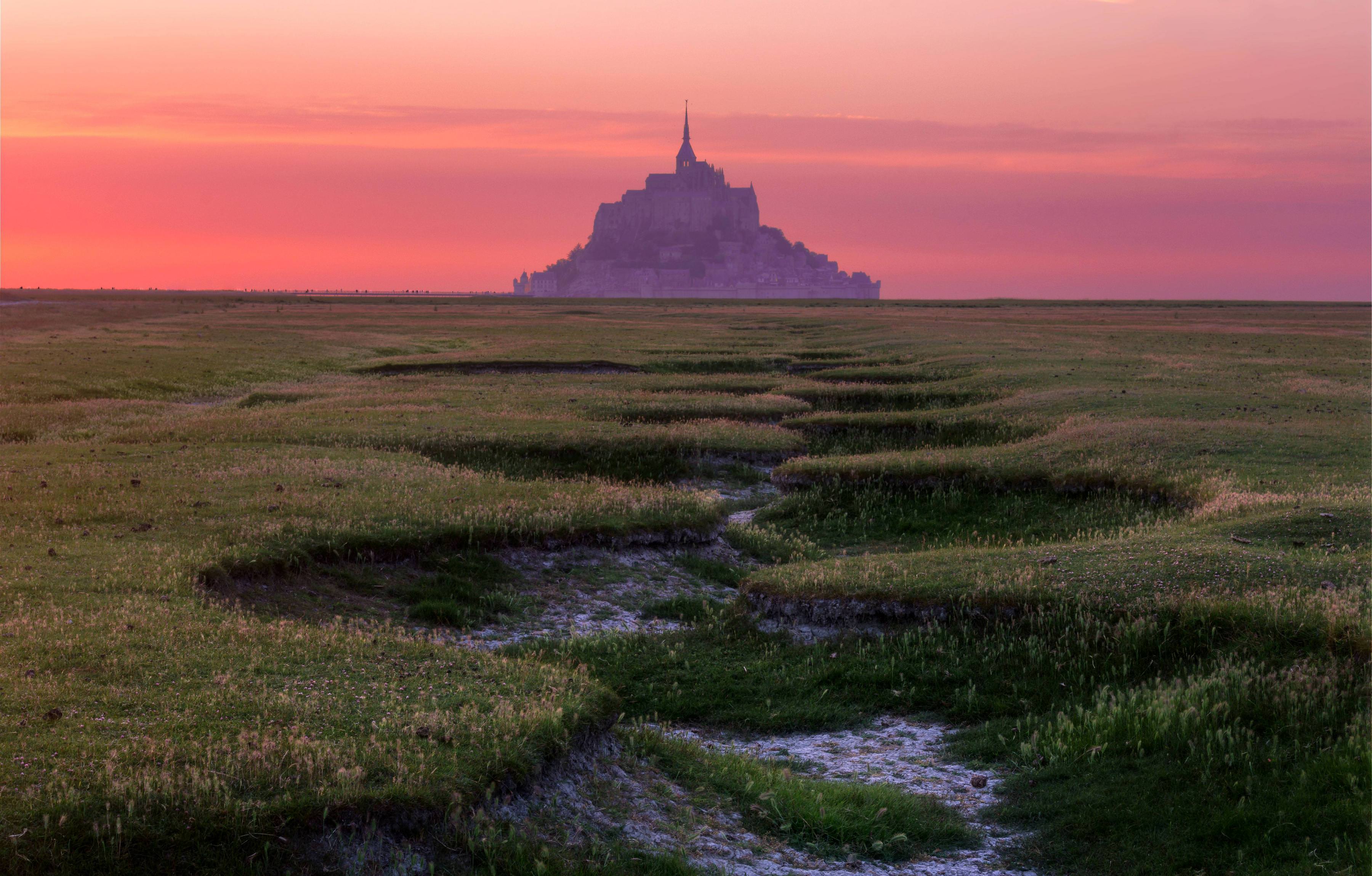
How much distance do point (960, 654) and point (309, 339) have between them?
8310 centimetres

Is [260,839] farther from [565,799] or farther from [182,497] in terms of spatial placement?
[182,497]

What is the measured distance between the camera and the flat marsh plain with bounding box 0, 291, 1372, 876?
9.80 metres

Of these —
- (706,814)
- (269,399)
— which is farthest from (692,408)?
(706,814)

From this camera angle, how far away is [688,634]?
61.4 feet

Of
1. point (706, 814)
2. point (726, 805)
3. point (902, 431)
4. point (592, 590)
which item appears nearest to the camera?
point (706, 814)

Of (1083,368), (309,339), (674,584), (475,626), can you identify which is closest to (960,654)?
(674,584)

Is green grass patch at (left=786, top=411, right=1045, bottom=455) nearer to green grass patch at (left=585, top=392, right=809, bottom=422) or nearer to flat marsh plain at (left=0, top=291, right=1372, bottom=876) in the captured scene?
flat marsh plain at (left=0, top=291, right=1372, bottom=876)

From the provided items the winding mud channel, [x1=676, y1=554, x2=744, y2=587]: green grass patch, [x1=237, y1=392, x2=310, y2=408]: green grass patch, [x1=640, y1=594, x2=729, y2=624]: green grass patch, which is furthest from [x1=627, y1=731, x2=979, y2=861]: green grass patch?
[x1=237, y1=392, x2=310, y2=408]: green grass patch

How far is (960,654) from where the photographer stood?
16.3m

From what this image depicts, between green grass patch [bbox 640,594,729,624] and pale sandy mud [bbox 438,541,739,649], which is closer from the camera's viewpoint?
pale sandy mud [bbox 438,541,739,649]

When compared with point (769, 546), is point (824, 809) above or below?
below

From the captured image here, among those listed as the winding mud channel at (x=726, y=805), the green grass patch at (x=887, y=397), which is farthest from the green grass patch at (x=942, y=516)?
the green grass patch at (x=887, y=397)

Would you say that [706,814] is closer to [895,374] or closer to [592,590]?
[592,590]

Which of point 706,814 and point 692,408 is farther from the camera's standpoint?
point 692,408
